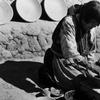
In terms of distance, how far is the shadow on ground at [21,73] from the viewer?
522cm

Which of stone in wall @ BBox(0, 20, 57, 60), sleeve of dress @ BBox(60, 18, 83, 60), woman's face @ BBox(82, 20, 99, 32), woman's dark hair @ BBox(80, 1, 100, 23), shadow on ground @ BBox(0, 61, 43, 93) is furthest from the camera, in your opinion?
stone in wall @ BBox(0, 20, 57, 60)

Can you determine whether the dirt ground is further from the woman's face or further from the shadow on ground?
the woman's face

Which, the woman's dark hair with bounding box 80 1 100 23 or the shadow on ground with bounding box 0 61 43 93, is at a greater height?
the woman's dark hair with bounding box 80 1 100 23

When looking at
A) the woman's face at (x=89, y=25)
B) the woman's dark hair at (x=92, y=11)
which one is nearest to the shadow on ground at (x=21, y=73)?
the woman's face at (x=89, y=25)

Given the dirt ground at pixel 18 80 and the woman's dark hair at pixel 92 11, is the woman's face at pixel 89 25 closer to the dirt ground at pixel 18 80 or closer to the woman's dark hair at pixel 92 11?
the woman's dark hair at pixel 92 11

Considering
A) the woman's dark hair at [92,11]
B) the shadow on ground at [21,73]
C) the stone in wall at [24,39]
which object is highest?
the woman's dark hair at [92,11]

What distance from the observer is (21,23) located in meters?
6.45

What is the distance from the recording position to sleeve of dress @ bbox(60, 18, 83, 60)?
4.71 m

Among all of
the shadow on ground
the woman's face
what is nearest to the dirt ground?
the shadow on ground

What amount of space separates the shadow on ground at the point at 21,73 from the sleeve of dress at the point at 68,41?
72 centimetres

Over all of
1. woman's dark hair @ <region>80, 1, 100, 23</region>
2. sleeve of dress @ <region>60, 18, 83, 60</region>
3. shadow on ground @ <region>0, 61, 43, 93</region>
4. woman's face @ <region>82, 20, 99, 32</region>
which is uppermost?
woman's dark hair @ <region>80, 1, 100, 23</region>

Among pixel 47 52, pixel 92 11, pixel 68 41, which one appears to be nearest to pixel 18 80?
pixel 47 52

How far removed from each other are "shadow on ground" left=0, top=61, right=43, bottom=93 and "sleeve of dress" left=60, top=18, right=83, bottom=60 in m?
0.72

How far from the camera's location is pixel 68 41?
4719 millimetres
